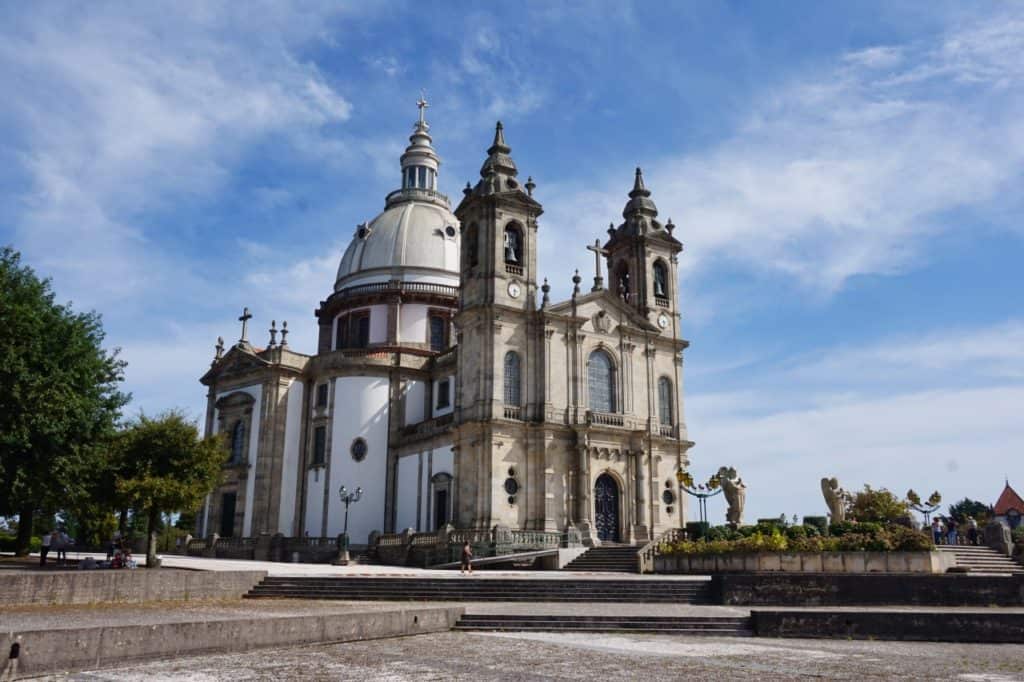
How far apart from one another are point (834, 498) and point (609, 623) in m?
21.1

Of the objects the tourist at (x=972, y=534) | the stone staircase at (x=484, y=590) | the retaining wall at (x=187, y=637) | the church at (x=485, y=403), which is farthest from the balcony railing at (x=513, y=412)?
the retaining wall at (x=187, y=637)

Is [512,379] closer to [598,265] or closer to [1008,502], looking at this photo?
[598,265]

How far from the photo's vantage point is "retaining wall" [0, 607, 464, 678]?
10297 millimetres

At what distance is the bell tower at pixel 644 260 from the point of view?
153 feet

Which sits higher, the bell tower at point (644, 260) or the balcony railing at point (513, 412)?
the bell tower at point (644, 260)

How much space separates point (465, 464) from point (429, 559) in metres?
5.32

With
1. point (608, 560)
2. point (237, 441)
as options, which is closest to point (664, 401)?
point (608, 560)

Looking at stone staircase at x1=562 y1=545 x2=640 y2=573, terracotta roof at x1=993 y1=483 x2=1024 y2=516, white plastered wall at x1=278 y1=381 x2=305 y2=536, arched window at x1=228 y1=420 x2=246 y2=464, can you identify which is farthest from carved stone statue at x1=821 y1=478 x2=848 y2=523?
terracotta roof at x1=993 y1=483 x2=1024 y2=516

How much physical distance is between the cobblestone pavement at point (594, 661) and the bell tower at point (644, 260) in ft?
106

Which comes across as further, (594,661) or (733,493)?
(733,493)

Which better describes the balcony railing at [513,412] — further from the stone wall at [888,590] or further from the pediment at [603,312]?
the stone wall at [888,590]

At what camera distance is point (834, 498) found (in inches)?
1383

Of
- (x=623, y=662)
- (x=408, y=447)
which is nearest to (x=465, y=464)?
(x=408, y=447)

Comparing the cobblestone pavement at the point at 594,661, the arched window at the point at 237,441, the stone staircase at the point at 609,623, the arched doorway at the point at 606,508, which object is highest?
the arched window at the point at 237,441
